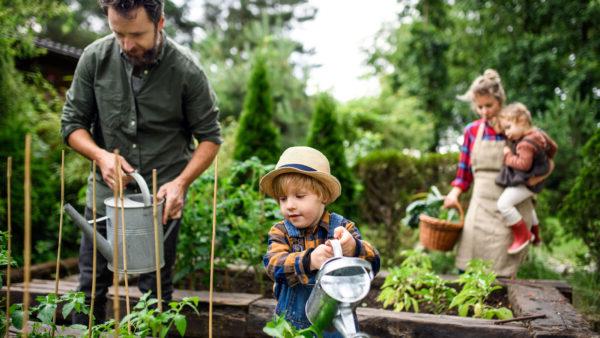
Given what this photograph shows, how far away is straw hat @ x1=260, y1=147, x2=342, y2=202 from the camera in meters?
1.92

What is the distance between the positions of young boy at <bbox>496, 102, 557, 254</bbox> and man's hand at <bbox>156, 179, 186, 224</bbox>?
2.29 m

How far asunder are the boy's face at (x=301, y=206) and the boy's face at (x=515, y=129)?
219 cm

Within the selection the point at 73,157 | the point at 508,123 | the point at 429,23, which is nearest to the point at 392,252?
the point at 508,123

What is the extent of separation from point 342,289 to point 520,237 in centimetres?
269

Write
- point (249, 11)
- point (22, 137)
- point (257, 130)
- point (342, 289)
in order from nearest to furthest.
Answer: point (342, 289) → point (22, 137) → point (257, 130) → point (249, 11)

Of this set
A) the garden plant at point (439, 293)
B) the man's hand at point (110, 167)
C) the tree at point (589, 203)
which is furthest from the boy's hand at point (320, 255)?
the tree at point (589, 203)

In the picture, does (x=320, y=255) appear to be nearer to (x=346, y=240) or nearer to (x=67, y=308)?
(x=346, y=240)

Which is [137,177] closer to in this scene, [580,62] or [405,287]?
[405,287]

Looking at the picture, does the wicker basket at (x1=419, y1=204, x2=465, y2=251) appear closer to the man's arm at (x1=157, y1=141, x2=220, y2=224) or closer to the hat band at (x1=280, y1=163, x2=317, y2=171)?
the man's arm at (x1=157, y1=141, x2=220, y2=224)

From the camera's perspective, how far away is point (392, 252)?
5.50m

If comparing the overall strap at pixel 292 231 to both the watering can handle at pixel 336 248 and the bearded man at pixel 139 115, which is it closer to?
the watering can handle at pixel 336 248

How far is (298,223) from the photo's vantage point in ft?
6.39

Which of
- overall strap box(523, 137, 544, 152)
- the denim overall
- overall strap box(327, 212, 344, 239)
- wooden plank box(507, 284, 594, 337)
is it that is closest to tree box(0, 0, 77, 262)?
the denim overall

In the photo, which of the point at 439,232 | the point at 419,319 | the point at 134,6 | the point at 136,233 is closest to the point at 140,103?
the point at 134,6
